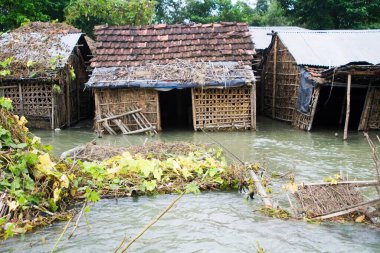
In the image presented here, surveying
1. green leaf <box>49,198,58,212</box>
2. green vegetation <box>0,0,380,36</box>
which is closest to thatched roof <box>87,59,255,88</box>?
green vegetation <box>0,0,380,36</box>

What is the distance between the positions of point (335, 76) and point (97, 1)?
13.7 metres

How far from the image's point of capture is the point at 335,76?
490 inches

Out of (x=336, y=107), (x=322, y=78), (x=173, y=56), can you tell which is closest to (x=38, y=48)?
(x=173, y=56)

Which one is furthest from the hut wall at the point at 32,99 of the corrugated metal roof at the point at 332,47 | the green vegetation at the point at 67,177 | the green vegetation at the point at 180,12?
the corrugated metal roof at the point at 332,47

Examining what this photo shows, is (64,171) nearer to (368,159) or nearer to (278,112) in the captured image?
(368,159)

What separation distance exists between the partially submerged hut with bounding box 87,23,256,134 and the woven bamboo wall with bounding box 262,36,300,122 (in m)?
1.85

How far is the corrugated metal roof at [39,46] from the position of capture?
14.3m

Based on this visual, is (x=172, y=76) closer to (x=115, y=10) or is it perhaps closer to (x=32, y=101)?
(x=32, y=101)

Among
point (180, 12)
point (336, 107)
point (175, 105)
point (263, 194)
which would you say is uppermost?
point (180, 12)

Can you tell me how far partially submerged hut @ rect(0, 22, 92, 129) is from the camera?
13.9 m

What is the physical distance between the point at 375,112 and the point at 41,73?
36.6 feet

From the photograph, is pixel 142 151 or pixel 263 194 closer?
pixel 263 194

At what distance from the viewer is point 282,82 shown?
53.1 ft

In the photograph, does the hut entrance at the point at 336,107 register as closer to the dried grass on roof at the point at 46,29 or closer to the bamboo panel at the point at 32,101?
the bamboo panel at the point at 32,101
